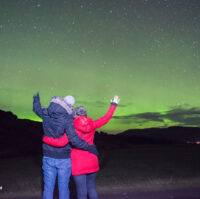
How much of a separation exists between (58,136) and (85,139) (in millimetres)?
420

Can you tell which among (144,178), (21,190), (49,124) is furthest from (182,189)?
(49,124)

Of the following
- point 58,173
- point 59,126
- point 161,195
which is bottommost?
point 161,195

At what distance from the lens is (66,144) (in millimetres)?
4098

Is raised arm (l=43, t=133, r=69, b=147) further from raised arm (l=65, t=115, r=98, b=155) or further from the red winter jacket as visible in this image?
raised arm (l=65, t=115, r=98, b=155)

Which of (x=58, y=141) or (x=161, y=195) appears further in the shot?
(x=161, y=195)

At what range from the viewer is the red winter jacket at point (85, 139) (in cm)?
402

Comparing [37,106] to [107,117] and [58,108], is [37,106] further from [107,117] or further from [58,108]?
[107,117]

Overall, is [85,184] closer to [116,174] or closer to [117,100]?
[117,100]

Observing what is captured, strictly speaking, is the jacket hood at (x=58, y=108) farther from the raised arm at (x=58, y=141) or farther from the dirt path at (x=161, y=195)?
the dirt path at (x=161, y=195)

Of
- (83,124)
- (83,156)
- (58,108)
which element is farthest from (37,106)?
(83,156)

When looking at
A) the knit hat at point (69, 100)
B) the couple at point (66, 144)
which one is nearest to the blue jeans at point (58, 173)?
the couple at point (66, 144)

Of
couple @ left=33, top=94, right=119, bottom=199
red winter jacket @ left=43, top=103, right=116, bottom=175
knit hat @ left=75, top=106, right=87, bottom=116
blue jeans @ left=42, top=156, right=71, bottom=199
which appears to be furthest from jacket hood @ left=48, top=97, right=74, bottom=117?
blue jeans @ left=42, top=156, right=71, bottom=199

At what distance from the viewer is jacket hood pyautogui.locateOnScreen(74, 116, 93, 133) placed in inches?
158

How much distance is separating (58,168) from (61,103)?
94 cm
